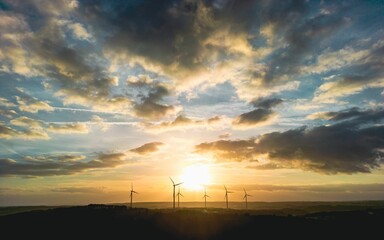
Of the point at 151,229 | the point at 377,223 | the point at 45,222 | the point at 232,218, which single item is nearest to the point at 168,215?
the point at 151,229

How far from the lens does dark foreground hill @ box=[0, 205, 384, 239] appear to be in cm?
10981

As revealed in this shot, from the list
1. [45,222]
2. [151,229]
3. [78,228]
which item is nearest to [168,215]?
[151,229]

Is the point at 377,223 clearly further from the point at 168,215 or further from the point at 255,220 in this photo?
the point at 168,215

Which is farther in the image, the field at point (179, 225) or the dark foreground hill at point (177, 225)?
the field at point (179, 225)

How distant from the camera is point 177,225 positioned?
12056 cm

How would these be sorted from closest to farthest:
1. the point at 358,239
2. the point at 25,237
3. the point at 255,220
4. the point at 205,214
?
the point at 358,239
the point at 25,237
the point at 255,220
the point at 205,214

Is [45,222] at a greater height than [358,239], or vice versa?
[45,222]

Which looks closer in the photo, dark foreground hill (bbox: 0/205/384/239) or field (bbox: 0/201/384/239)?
dark foreground hill (bbox: 0/205/384/239)

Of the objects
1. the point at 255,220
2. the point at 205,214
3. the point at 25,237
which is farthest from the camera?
the point at 205,214

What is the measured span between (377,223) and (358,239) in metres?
17.4

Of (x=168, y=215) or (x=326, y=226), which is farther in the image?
(x=168, y=215)

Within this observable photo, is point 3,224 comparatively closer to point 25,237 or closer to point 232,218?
point 25,237

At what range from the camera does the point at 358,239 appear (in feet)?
332

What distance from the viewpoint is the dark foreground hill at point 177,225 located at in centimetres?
10981
